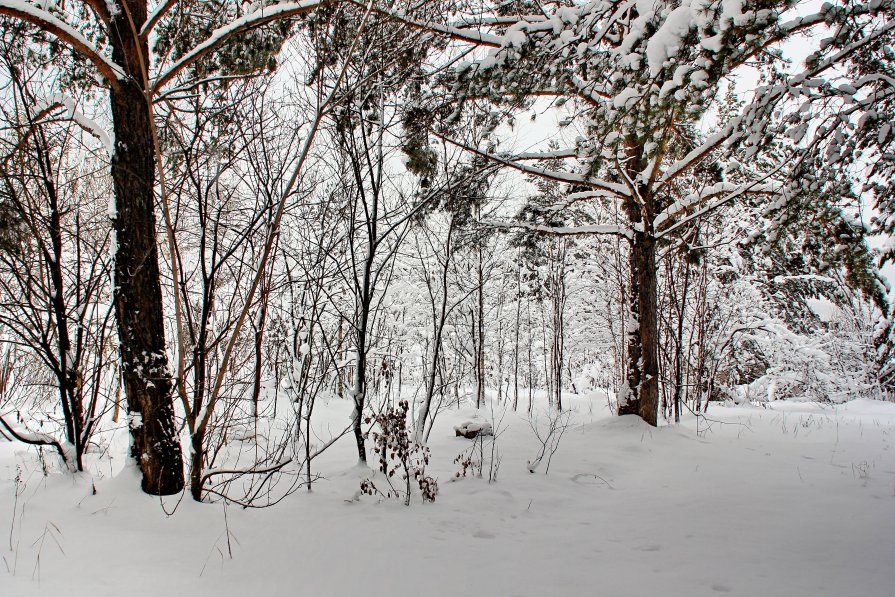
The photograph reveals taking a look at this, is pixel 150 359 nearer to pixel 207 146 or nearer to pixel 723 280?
pixel 207 146

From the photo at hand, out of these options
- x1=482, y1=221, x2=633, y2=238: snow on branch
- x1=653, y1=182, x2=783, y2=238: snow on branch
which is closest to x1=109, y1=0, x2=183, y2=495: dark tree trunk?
x1=482, y1=221, x2=633, y2=238: snow on branch

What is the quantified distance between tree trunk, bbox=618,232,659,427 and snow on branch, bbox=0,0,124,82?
6.00 m

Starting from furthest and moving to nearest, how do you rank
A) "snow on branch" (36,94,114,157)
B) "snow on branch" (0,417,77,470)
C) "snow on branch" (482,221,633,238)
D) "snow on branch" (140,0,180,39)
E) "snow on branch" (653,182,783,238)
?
"snow on branch" (482,221,633,238) < "snow on branch" (653,182,783,238) < "snow on branch" (0,417,77,470) < "snow on branch" (36,94,114,157) < "snow on branch" (140,0,180,39)

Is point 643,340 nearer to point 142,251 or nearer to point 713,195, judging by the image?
point 713,195

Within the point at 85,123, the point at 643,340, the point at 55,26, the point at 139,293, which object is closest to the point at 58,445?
the point at 139,293

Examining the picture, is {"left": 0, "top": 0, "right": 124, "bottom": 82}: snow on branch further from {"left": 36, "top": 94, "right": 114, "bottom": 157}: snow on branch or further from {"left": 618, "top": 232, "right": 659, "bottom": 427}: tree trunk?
{"left": 618, "top": 232, "right": 659, "bottom": 427}: tree trunk

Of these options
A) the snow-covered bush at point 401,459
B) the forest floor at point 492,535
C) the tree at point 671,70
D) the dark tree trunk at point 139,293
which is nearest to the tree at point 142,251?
the dark tree trunk at point 139,293

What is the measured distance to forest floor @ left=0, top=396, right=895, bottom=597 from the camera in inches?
81.7

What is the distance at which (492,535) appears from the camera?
2803 mm

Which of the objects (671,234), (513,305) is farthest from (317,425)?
(513,305)

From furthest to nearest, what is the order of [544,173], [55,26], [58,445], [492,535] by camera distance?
[544,173]
[58,445]
[492,535]
[55,26]

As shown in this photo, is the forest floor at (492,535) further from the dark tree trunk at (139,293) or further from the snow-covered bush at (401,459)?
the dark tree trunk at (139,293)

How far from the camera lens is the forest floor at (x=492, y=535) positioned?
6.81 feet

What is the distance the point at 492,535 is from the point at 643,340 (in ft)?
13.7
